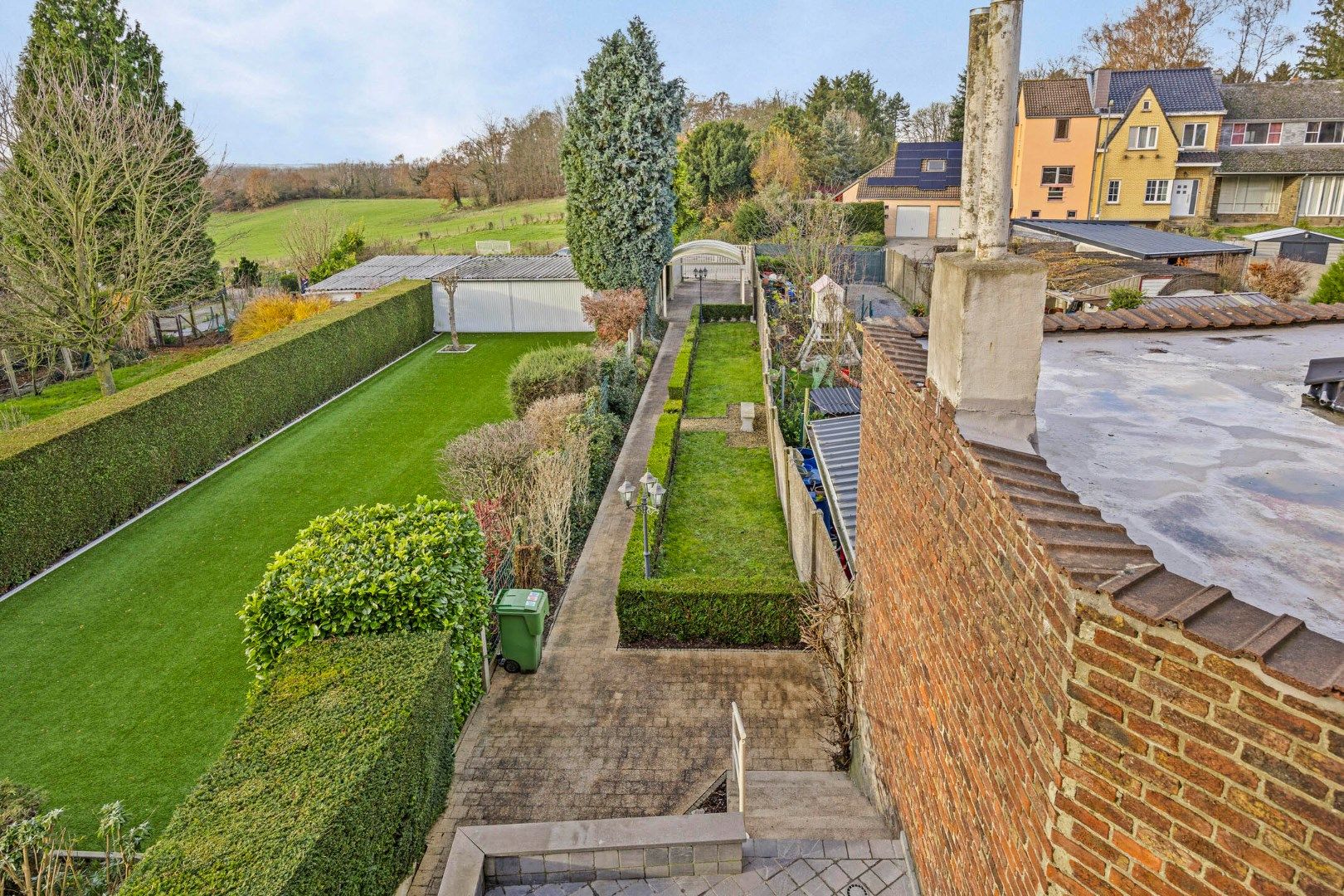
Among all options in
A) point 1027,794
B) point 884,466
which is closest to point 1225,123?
point 884,466

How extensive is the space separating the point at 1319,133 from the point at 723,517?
42.1 metres

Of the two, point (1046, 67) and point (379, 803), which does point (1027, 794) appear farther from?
point (1046, 67)

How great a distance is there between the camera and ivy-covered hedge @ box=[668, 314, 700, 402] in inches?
811

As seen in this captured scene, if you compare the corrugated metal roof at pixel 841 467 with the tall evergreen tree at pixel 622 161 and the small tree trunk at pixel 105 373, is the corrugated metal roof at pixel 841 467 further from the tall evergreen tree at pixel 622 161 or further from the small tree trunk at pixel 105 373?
the small tree trunk at pixel 105 373

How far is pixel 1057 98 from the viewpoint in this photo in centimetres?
3762

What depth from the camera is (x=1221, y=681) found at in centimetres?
210

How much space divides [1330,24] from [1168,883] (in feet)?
Answer: 212

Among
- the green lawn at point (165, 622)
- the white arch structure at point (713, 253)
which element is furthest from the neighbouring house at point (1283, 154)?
the green lawn at point (165, 622)

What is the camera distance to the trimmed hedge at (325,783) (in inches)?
192

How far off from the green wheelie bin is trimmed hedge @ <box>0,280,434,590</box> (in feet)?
26.5

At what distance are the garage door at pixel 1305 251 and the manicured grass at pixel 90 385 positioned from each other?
35.0 m

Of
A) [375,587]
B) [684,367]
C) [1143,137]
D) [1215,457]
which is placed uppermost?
[1143,137]

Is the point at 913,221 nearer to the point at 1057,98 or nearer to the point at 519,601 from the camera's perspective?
the point at 1057,98

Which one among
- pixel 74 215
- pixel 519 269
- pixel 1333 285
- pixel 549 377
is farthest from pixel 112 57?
pixel 1333 285
